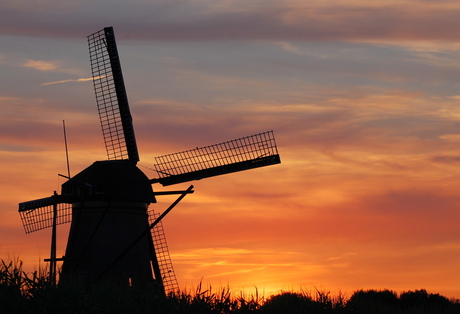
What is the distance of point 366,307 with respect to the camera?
968 inches

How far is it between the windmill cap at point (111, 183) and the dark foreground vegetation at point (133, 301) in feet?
26.9

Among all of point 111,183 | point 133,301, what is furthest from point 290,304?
point 111,183

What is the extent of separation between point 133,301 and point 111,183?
10.3m

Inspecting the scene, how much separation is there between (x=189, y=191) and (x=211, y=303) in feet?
32.9

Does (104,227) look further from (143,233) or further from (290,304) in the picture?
(290,304)

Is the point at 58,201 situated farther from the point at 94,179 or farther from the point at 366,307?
the point at 366,307

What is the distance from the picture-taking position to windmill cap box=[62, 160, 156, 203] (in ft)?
100

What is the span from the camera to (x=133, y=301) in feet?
69.6

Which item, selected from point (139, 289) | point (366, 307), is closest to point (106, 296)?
point (139, 289)

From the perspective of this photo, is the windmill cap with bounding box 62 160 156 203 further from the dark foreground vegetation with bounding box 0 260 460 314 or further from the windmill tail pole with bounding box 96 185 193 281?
the dark foreground vegetation with bounding box 0 260 460 314

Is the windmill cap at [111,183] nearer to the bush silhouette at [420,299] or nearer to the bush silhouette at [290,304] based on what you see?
the bush silhouette at [290,304]

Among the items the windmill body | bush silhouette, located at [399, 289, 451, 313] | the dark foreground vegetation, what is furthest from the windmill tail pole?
bush silhouette, located at [399, 289, 451, 313]

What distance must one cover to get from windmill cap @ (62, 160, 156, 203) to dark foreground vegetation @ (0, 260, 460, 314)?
26.9ft

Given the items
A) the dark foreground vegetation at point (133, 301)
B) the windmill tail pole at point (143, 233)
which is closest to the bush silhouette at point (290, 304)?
the dark foreground vegetation at point (133, 301)
